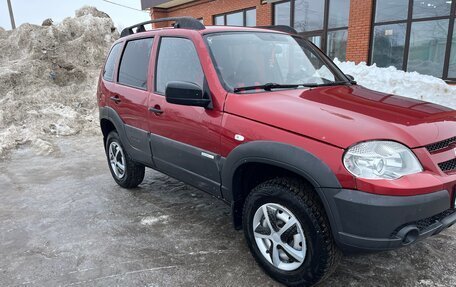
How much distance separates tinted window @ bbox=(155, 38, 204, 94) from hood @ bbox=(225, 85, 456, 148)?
0.57 m

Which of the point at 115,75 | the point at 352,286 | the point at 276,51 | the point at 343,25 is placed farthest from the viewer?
the point at 343,25

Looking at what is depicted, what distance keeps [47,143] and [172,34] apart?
4977 mm

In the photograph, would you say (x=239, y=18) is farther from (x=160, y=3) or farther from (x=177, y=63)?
(x=177, y=63)

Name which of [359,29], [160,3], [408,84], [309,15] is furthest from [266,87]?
[160,3]

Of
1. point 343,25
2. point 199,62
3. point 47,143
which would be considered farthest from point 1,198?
point 343,25

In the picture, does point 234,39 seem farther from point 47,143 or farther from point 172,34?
point 47,143

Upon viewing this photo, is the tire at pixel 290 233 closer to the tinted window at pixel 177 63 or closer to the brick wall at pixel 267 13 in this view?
the tinted window at pixel 177 63

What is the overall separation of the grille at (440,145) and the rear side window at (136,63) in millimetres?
2712

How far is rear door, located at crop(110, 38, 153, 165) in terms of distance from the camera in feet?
12.7

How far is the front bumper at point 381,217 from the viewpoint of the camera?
6.76ft

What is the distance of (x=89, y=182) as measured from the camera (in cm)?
516

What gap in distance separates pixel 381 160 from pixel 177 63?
2.12 m

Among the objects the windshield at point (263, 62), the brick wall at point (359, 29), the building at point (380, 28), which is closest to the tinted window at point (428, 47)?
the building at point (380, 28)

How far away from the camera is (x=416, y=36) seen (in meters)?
8.84
